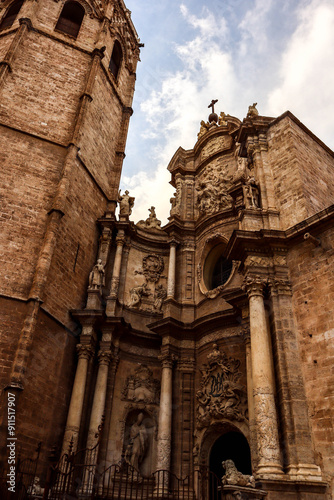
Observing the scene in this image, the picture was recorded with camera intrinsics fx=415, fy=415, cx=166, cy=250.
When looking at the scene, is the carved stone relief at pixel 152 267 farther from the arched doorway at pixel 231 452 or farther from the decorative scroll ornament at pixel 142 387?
the arched doorway at pixel 231 452

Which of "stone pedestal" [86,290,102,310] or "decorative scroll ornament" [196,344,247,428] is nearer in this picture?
"decorative scroll ornament" [196,344,247,428]

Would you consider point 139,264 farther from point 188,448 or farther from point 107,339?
point 188,448

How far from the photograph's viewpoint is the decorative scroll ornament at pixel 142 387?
13273 millimetres

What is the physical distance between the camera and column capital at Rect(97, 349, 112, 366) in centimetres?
1318

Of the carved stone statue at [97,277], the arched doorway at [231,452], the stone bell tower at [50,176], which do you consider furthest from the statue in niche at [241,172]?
the arched doorway at [231,452]

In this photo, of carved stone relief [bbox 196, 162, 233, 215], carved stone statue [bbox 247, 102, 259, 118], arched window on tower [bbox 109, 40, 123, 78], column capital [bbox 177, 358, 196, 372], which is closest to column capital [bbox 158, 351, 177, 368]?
column capital [bbox 177, 358, 196, 372]

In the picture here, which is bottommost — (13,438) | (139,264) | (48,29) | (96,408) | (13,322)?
(13,438)

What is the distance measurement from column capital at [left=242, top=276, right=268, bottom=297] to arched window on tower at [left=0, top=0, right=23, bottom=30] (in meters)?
16.4

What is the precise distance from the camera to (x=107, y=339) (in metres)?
13.5

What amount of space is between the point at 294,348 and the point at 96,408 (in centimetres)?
652

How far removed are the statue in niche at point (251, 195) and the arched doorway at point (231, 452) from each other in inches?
257

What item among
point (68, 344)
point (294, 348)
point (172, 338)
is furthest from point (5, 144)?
point (294, 348)

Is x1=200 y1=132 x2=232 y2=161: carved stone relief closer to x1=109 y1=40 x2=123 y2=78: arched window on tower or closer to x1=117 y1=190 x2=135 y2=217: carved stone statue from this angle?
x1=117 y1=190 x2=135 y2=217: carved stone statue

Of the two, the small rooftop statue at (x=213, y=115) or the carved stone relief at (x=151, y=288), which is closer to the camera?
the carved stone relief at (x=151, y=288)
